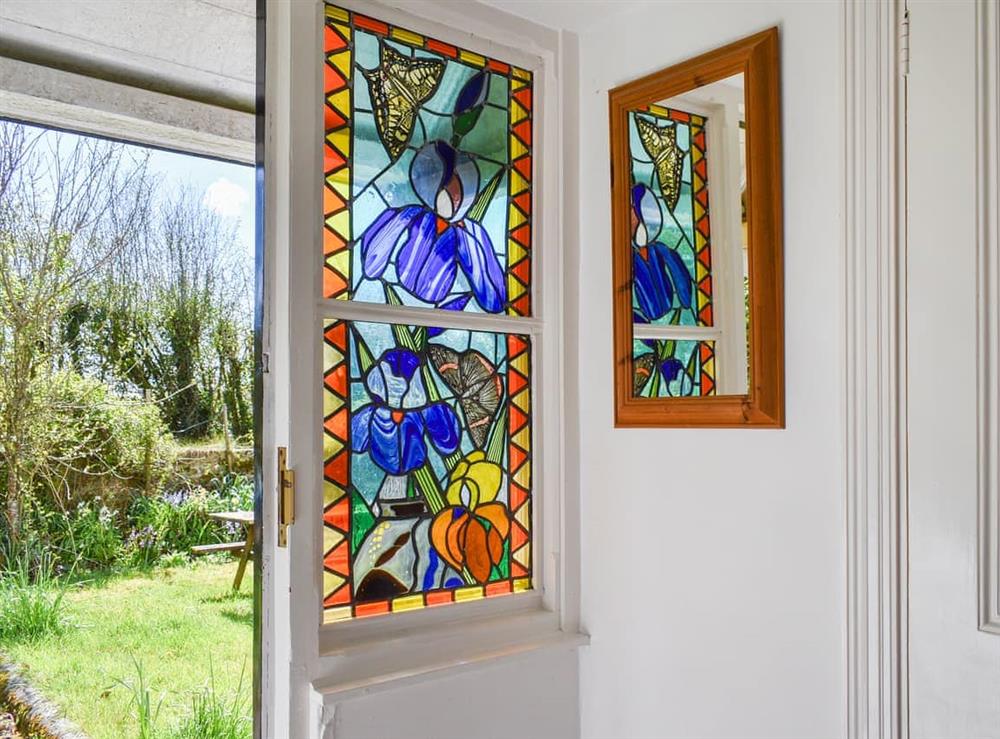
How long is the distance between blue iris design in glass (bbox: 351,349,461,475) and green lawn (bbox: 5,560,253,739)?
35 cm

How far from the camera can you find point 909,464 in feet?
4.41

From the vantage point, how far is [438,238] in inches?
70.2

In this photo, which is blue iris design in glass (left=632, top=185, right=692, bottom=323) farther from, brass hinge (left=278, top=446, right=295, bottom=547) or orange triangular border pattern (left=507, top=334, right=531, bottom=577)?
brass hinge (left=278, top=446, right=295, bottom=547)

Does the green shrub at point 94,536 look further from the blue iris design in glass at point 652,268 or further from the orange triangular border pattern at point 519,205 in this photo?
the blue iris design in glass at point 652,268

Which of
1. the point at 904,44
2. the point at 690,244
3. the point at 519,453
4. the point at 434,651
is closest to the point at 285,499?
the point at 434,651

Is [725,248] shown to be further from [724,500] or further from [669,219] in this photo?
[724,500]

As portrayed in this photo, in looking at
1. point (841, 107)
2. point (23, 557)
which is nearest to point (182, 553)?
point (23, 557)

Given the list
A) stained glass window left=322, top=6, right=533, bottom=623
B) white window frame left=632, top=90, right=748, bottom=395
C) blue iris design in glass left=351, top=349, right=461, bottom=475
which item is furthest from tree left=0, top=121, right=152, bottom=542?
white window frame left=632, top=90, right=748, bottom=395

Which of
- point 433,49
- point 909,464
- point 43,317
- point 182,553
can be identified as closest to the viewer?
point 909,464

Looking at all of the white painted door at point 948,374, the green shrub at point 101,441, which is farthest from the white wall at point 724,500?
the green shrub at point 101,441

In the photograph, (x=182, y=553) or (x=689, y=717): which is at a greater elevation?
(x=182, y=553)

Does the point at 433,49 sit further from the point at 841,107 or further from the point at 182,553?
the point at 182,553

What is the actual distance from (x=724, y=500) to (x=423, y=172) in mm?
887

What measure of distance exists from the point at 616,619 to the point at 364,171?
1.07 meters
